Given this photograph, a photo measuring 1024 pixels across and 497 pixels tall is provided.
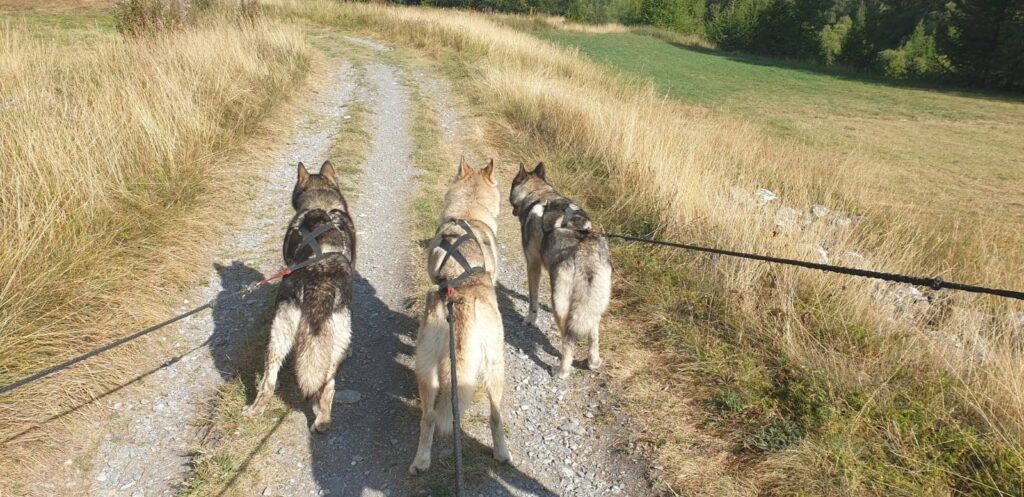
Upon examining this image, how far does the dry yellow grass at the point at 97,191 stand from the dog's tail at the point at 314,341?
1.62 m

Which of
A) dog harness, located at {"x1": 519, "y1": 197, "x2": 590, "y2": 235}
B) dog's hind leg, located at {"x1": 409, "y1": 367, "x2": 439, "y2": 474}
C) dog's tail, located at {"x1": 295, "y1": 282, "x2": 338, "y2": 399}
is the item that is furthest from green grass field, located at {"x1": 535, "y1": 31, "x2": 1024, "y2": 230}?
dog's tail, located at {"x1": 295, "y1": 282, "x2": 338, "y2": 399}

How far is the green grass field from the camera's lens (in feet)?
42.7

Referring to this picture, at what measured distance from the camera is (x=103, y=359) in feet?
13.0

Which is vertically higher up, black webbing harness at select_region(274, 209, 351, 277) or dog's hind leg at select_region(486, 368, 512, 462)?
black webbing harness at select_region(274, 209, 351, 277)

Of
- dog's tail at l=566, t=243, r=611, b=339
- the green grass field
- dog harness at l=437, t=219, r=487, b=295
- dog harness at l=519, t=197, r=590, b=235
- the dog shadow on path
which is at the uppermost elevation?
the green grass field

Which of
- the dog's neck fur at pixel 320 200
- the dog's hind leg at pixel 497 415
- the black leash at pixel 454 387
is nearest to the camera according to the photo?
the black leash at pixel 454 387

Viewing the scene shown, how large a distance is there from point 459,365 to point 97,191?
15.6ft

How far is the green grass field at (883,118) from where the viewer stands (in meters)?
13.0

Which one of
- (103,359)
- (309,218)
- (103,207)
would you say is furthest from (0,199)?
(309,218)

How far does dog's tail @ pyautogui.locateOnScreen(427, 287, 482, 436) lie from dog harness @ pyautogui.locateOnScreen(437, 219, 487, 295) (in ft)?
0.77

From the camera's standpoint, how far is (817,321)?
4.68 m

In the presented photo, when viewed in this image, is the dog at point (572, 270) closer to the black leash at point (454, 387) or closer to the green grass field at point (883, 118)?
the black leash at point (454, 387)

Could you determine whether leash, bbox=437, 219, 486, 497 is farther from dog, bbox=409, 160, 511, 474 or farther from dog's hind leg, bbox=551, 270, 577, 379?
dog's hind leg, bbox=551, 270, 577, 379

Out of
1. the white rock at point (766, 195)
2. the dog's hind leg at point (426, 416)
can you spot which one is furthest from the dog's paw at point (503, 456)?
the white rock at point (766, 195)
